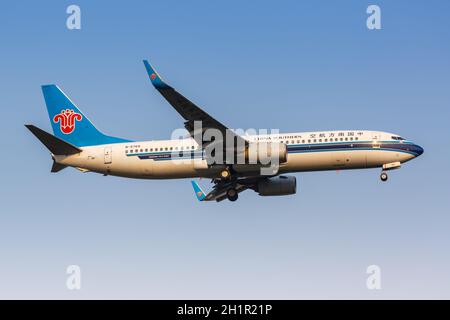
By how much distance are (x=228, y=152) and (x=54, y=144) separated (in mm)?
12353

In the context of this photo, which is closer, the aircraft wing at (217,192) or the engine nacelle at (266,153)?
the engine nacelle at (266,153)

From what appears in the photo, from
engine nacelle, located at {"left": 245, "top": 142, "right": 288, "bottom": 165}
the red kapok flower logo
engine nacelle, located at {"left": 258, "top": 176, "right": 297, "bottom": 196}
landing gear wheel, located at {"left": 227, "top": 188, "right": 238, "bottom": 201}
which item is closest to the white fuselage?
engine nacelle, located at {"left": 245, "top": 142, "right": 288, "bottom": 165}

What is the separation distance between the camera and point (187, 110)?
4800cm

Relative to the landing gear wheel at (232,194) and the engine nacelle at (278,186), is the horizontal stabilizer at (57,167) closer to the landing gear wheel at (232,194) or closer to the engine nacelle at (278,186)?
the landing gear wheel at (232,194)

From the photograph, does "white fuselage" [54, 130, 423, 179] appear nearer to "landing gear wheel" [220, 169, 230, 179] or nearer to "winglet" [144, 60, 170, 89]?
"landing gear wheel" [220, 169, 230, 179]

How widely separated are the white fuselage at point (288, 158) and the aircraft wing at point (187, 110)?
2.24 m

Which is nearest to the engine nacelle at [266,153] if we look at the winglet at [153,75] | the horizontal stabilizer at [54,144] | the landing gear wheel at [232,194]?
the landing gear wheel at [232,194]

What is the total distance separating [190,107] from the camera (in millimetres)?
47594

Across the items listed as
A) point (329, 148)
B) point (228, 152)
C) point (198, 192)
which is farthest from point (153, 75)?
point (198, 192)

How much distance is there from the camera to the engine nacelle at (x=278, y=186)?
5528 centimetres

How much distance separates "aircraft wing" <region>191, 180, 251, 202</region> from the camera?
185 ft

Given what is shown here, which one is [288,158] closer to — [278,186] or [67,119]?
[278,186]

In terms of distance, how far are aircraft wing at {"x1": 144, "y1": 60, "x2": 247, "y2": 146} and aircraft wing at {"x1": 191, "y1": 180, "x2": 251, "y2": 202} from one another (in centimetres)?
615
